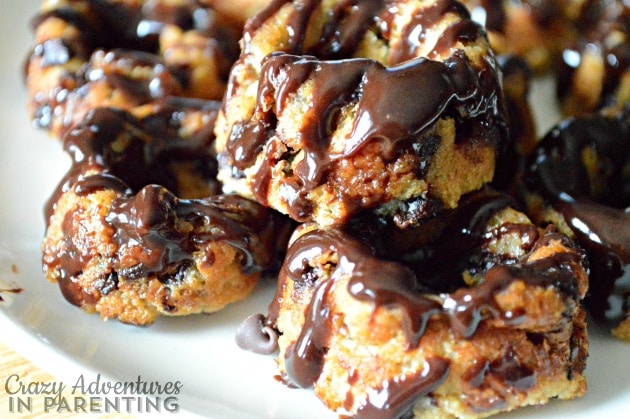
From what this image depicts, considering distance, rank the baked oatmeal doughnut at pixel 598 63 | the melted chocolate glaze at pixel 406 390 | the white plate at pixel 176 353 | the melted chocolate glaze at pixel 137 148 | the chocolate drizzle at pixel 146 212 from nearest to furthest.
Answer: the melted chocolate glaze at pixel 406 390, the white plate at pixel 176 353, the chocolate drizzle at pixel 146 212, the melted chocolate glaze at pixel 137 148, the baked oatmeal doughnut at pixel 598 63

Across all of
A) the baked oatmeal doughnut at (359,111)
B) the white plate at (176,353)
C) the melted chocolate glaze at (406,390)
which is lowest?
the white plate at (176,353)

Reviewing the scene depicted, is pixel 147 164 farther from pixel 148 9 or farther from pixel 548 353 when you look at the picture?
pixel 548 353

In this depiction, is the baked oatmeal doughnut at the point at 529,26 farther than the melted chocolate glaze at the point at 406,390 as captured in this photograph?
Yes

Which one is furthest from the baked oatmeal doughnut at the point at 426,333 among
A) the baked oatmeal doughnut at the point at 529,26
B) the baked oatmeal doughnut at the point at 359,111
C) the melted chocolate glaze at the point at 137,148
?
the baked oatmeal doughnut at the point at 529,26

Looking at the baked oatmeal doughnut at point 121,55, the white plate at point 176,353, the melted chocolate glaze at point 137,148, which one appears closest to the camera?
the white plate at point 176,353

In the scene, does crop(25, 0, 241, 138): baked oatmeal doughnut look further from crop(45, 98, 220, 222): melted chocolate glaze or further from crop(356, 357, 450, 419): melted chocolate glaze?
crop(356, 357, 450, 419): melted chocolate glaze

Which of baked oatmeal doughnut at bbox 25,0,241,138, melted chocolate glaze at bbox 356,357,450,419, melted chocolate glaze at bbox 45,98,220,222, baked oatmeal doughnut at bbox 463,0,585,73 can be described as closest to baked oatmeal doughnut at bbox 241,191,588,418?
melted chocolate glaze at bbox 356,357,450,419

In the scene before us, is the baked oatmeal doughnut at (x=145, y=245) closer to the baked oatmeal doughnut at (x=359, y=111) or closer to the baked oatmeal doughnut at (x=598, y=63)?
the baked oatmeal doughnut at (x=359, y=111)
